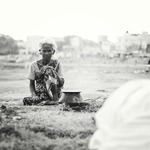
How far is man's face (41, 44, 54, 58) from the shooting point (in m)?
6.77

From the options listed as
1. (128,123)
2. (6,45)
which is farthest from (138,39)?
(6,45)

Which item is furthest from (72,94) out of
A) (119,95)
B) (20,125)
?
(119,95)

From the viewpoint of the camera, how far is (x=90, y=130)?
4.55 m

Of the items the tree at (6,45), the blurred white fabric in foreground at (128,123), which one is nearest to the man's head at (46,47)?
the blurred white fabric in foreground at (128,123)

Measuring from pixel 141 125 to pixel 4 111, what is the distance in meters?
3.60

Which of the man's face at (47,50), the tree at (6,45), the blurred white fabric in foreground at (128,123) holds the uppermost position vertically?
the tree at (6,45)

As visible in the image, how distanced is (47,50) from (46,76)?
590 millimetres

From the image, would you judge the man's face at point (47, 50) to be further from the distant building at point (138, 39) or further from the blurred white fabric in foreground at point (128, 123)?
the distant building at point (138, 39)

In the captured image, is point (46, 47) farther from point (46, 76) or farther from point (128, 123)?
point (128, 123)

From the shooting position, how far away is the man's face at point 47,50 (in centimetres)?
677

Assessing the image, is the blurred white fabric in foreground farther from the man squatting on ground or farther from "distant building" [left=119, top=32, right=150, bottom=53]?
"distant building" [left=119, top=32, right=150, bottom=53]

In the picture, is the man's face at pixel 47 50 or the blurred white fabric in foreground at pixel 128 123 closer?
the blurred white fabric in foreground at pixel 128 123

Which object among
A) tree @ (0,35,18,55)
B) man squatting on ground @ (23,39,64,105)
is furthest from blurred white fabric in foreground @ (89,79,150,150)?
tree @ (0,35,18,55)

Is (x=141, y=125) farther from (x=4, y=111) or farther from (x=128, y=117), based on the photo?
(x=4, y=111)
